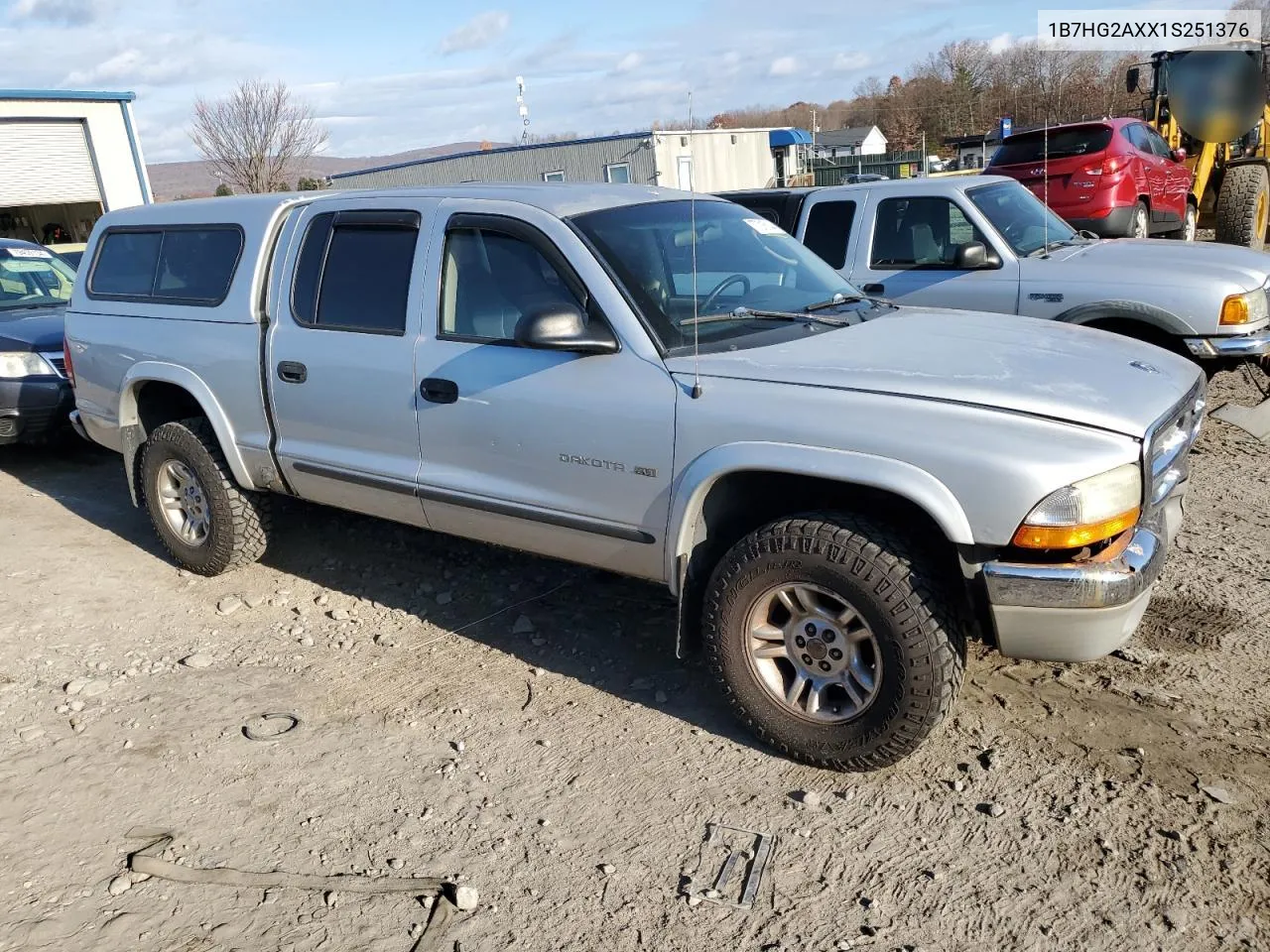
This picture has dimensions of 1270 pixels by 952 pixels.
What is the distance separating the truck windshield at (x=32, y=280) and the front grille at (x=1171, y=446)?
8.64 meters

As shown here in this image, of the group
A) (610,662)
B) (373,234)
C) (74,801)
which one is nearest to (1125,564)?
Result: (610,662)

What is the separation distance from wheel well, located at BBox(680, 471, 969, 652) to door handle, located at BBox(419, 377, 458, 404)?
1146 mm

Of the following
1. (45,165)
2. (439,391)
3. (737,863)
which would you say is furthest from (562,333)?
(45,165)

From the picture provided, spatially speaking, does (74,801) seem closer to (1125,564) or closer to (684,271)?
(684,271)

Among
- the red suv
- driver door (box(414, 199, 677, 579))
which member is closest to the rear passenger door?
driver door (box(414, 199, 677, 579))

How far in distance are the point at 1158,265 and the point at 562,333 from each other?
4705 mm

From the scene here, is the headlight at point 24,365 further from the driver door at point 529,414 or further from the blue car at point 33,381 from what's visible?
the driver door at point 529,414

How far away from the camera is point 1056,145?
34.8 feet

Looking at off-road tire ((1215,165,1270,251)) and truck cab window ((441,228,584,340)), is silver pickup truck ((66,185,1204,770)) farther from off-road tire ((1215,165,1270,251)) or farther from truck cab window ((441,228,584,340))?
off-road tire ((1215,165,1270,251))

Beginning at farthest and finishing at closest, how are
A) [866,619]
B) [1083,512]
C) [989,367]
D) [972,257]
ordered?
1. [972,257]
2. [989,367]
3. [866,619]
4. [1083,512]

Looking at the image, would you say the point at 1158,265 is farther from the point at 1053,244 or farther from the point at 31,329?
the point at 31,329

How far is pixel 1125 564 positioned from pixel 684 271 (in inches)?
74.2

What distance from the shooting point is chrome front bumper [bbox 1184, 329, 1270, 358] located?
6020 millimetres

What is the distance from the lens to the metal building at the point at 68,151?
2395cm
